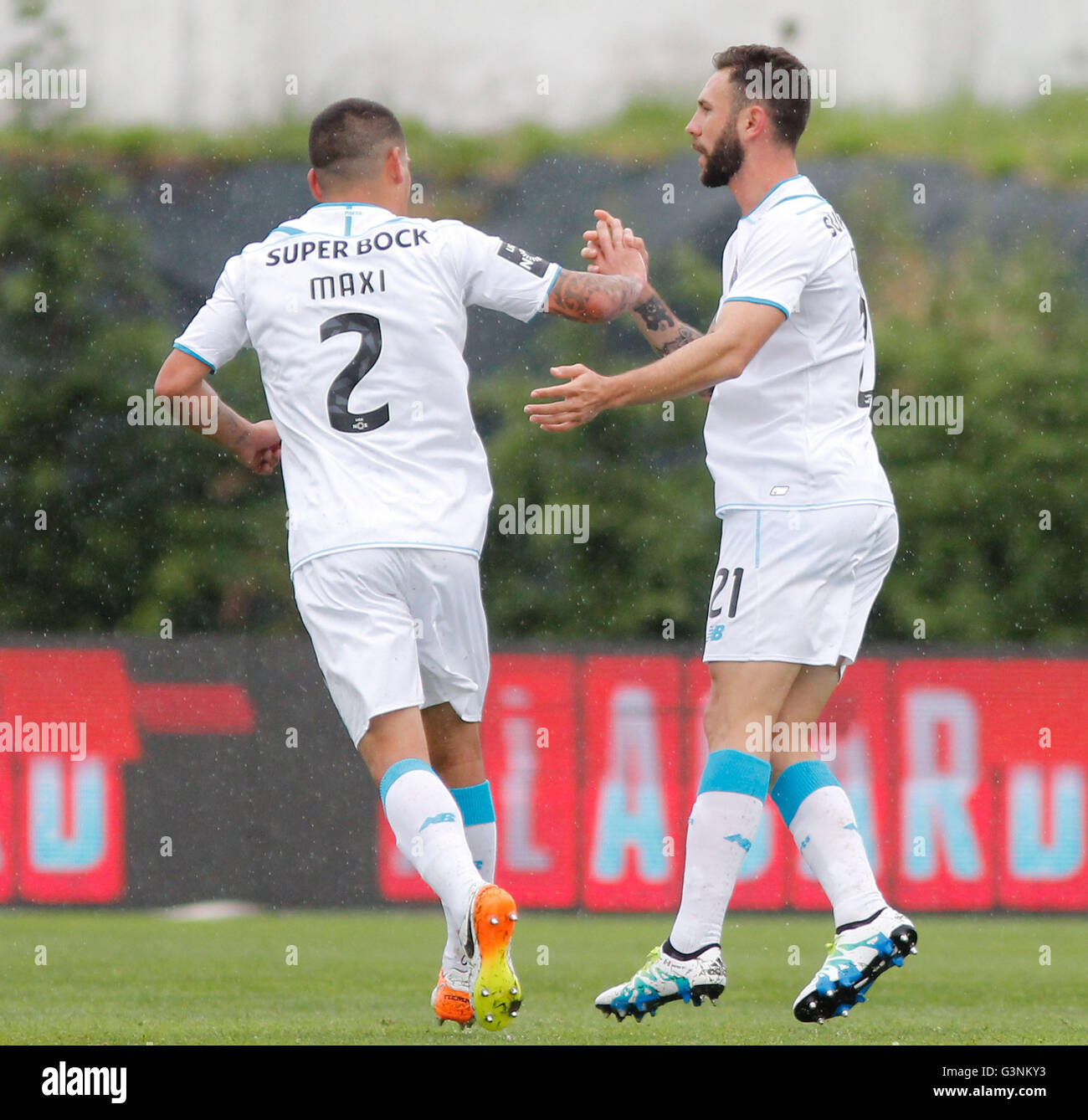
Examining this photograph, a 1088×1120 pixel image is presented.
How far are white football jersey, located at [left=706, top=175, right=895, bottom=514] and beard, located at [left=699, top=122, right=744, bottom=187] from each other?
12 centimetres

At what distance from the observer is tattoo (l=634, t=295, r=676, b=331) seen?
518 centimetres

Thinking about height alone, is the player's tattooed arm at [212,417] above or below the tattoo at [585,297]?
below

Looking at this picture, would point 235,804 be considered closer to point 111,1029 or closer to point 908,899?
point 908,899

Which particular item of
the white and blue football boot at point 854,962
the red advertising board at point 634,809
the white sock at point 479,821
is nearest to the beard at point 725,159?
the white sock at point 479,821

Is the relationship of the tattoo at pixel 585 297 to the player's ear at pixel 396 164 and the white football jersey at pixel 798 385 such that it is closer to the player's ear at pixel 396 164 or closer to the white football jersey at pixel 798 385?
the white football jersey at pixel 798 385

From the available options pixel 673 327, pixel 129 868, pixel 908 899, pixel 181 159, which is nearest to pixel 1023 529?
pixel 908 899

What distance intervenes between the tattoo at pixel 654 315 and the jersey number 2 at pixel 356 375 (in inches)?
35.2

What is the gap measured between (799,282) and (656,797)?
23.1 ft

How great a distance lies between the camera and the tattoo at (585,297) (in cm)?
476

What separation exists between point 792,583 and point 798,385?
510mm

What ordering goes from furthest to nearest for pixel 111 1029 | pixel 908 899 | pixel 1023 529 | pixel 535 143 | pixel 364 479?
pixel 535 143, pixel 1023 529, pixel 908 899, pixel 111 1029, pixel 364 479

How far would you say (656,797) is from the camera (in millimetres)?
11398
